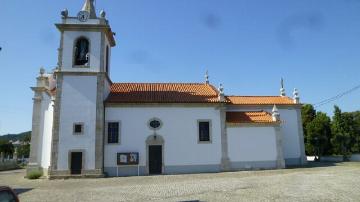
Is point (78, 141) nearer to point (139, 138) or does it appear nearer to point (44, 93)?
point (139, 138)

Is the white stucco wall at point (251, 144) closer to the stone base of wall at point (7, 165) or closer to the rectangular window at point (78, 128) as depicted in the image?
the rectangular window at point (78, 128)

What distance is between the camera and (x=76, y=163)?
2245 cm

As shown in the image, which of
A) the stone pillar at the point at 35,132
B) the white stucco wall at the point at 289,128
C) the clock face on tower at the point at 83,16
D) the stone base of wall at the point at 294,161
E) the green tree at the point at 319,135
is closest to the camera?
the clock face on tower at the point at 83,16

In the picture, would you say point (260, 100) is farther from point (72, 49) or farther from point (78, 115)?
point (72, 49)

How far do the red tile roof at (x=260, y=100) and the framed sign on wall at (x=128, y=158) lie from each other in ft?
33.1

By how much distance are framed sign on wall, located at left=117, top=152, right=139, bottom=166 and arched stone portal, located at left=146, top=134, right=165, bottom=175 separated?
0.93 meters

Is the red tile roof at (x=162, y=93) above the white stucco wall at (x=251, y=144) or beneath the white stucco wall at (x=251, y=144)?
above

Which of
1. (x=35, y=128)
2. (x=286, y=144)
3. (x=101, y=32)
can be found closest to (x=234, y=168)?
(x=286, y=144)

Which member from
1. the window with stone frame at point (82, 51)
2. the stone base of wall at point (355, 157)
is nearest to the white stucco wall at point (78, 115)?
the window with stone frame at point (82, 51)

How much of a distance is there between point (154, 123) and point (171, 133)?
1.51 meters

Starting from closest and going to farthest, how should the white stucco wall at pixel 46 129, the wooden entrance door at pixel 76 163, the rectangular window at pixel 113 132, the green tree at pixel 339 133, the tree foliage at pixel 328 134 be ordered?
the wooden entrance door at pixel 76 163 → the rectangular window at pixel 113 132 → the white stucco wall at pixel 46 129 → the green tree at pixel 339 133 → the tree foliage at pixel 328 134

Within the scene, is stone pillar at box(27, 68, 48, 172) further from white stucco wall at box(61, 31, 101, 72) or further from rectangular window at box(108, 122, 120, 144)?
rectangular window at box(108, 122, 120, 144)

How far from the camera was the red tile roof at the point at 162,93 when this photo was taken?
25.1 m

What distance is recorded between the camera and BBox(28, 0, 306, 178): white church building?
2278 cm
